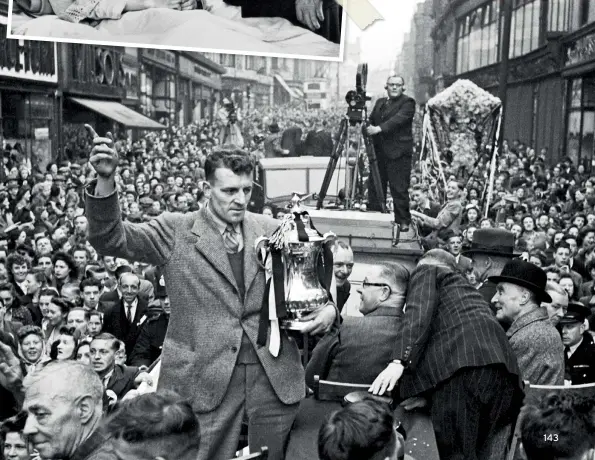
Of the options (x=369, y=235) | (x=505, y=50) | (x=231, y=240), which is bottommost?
(x=369, y=235)

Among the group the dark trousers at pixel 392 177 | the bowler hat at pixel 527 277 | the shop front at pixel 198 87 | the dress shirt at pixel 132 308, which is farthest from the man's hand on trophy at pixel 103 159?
the shop front at pixel 198 87

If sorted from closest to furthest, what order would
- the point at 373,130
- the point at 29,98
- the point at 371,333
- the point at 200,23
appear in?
the point at 371,333, the point at 200,23, the point at 373,130, the point at 29,98

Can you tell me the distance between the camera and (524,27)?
2992 centimetres

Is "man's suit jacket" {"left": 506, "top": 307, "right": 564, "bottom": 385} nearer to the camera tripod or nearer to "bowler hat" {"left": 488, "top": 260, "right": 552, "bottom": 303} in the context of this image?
"bowler hat" {"left": 488, "top": 260, "right": 552, "bottom": 303}

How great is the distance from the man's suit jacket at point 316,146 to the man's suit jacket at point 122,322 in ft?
40.5

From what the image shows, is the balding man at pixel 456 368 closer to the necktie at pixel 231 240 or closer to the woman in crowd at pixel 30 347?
the necktie at pixel 231 240

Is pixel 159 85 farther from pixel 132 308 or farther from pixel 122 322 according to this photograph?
pixel 122 322

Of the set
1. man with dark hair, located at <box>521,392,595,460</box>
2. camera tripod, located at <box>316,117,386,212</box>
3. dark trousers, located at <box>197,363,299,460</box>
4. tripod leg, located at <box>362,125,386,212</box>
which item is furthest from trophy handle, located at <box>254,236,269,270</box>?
tripod leg, located at <box>362,125,386,212</box>

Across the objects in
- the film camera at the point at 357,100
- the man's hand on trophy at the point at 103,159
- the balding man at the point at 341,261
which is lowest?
A: the balding man at the point at 341,261

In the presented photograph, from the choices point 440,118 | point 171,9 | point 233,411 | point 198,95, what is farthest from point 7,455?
point 198,95

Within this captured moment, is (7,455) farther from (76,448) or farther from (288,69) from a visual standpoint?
(288,69)

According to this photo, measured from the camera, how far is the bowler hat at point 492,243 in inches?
261

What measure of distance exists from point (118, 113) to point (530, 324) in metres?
25.0

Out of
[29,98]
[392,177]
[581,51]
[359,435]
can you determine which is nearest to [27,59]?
[29,98]
